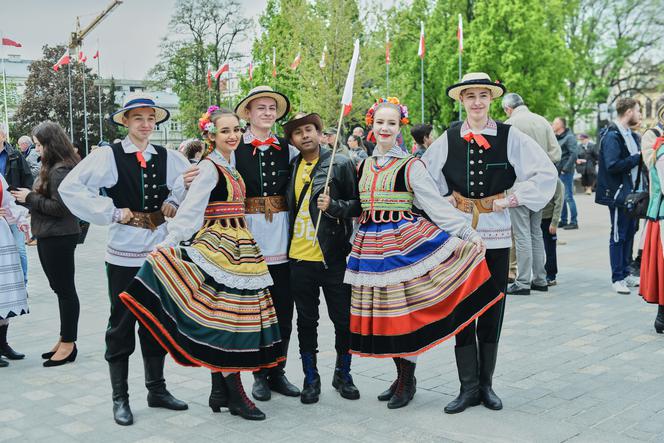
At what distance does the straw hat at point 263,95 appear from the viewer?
4.79 m

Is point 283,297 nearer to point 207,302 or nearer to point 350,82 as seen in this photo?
point 207,302

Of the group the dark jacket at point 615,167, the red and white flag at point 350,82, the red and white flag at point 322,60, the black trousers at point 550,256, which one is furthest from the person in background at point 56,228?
the red and white flag at point 322,60

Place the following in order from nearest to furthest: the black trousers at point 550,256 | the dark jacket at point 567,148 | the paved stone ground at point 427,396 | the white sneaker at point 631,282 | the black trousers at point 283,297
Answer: the paved stone ground at point 427,396 → the black trousers at point 283,297 → the white sneaker at point 631,282 → the black trousers at point 550,256 → the dark jacket at point 567,148

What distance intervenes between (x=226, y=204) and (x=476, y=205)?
1631 millimetres

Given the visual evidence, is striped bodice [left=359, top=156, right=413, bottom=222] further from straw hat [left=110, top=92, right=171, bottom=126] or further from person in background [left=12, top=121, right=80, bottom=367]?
person in background [left=12, top=121, right=80, bottom=367]

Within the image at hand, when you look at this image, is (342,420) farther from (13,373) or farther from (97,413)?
(13,373)

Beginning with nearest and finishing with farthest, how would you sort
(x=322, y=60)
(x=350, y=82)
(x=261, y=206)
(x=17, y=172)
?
(x=350, y=82), (x=261, y=206), (x=17, y=172), (x=322, y=60)

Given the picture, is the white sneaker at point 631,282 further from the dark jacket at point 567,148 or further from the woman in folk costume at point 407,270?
the woman in folk costume at point 407,270

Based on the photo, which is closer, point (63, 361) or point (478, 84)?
point (478, 84)

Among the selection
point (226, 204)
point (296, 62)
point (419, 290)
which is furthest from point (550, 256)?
point (296, 62)

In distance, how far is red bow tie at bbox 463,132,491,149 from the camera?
4.68 m

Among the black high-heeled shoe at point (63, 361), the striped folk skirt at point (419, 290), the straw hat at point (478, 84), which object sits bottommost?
the black high-heeled shoe at point (63, 361)

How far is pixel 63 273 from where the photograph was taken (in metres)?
6.00

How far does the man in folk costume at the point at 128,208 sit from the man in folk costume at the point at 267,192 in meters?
0.53
